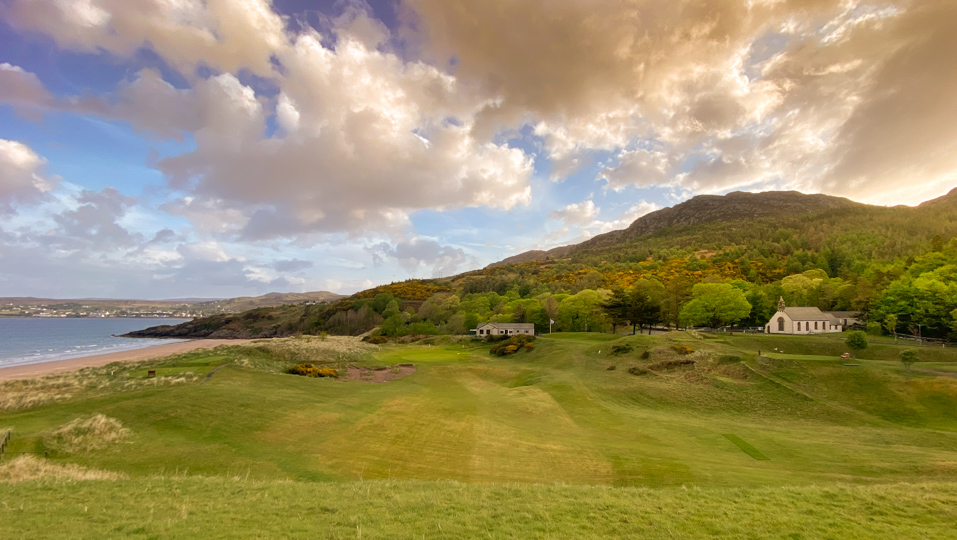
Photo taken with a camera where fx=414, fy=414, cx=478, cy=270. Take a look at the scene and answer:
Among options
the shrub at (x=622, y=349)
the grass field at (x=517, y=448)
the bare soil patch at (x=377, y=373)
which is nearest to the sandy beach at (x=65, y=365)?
the grass field at (x=517, y=448)

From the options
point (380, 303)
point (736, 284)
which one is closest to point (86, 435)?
point (736, 284)

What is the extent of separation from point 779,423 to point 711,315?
149ft

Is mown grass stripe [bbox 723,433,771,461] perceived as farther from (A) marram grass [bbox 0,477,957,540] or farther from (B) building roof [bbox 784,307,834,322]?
(B) building roof [bbox 784,307,834,322]

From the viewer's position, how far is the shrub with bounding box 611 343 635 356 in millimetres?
50294

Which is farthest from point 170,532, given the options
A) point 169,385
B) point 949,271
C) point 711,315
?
point 949,271

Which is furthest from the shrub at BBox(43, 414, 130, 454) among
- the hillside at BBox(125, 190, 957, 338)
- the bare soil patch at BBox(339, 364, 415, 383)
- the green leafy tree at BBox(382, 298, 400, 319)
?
the green leafy tree at BBox(382, 298, 400, 319)

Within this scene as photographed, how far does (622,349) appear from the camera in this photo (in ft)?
167

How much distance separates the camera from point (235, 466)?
17.6 meters

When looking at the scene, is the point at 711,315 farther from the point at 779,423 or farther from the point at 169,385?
the point at 169,385

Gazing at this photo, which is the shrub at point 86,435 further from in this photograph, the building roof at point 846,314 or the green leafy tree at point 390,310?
the building roof at point 846,314

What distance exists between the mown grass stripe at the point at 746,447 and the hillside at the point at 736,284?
152ft

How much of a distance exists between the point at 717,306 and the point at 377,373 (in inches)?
2234

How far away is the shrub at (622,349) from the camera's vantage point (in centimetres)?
5029

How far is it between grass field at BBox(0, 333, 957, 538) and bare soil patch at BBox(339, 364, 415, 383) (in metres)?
2.37
